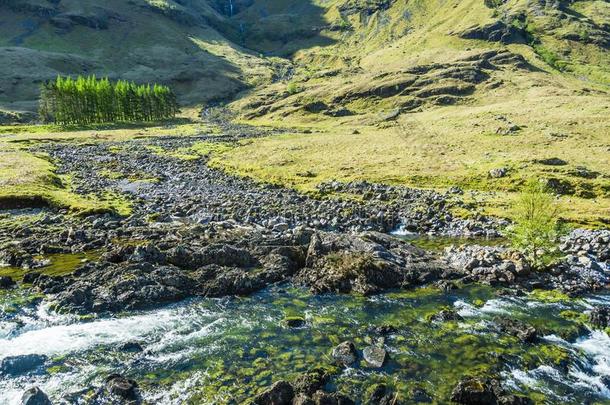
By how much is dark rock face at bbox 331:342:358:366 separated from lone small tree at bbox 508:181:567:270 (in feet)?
69.8

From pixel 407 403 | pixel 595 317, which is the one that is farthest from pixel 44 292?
pixel 595 317

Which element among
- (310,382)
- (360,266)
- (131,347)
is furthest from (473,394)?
(131,347)

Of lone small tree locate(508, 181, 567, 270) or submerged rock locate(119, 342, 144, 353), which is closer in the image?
submerged rock locate(119, 342, 144, 353)

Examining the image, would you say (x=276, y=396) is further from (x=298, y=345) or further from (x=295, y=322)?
(x=295, y=322)

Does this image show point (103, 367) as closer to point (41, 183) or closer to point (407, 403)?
point (407, 403)

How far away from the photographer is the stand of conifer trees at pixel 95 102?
160 metres

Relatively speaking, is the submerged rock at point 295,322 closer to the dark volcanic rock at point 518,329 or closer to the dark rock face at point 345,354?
the dark rock face at point 345,354

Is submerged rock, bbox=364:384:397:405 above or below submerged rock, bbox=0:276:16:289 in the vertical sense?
above

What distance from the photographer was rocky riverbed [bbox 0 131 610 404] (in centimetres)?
2106

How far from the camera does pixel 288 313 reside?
29.1 metres

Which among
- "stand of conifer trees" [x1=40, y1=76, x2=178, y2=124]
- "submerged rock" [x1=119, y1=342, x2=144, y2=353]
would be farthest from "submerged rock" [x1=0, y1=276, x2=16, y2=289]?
"stand of conifer trees" [x1=40, y1=76, x2=178, y2=124]

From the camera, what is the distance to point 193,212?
53.8 m

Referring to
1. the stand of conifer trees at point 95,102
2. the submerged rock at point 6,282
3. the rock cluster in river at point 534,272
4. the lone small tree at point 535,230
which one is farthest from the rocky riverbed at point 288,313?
the stand of conifer trees at point 95,102

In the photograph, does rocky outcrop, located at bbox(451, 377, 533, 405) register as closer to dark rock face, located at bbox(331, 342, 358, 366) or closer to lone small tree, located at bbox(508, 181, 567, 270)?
dark rock face, located at bbox(331, 342, 358, 366)
